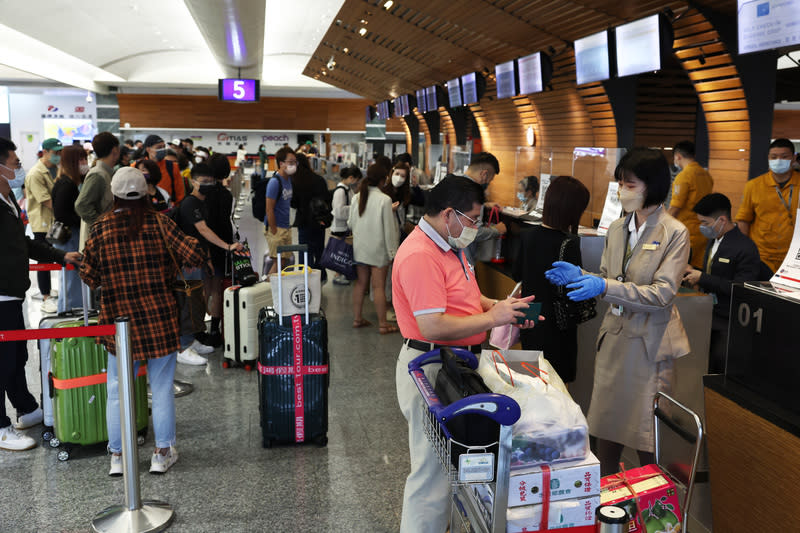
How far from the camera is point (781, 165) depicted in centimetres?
564

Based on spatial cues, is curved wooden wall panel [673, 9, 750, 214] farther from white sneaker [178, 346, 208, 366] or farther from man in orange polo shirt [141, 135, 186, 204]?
man in orange polo shirt [141, 135, 186, 204]

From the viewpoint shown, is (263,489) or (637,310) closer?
(637,310)

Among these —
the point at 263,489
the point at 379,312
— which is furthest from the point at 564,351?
the point at 379,312

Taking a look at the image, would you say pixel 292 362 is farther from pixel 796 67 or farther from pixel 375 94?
pixel 375 94

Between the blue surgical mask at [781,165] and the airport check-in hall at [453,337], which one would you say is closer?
the airport check-in hall at [453,337]

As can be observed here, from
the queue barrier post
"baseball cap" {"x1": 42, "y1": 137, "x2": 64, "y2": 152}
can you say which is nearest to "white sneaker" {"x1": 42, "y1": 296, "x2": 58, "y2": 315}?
"baseball cap" {"x1": 42, "y1": 137, "x2": 64, "y2": 152}

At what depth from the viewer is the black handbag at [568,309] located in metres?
3.37

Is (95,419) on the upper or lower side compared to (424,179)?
lower

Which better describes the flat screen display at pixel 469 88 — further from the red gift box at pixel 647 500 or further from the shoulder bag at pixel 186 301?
the red gift box at pixel 647 500

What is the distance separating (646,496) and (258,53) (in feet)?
62.4

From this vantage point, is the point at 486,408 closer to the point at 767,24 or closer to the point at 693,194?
the point at 767,24

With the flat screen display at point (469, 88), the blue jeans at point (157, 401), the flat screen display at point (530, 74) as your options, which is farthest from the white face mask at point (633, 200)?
the flat screen display at point (469, 88)

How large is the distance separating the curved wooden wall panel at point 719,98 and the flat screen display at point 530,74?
9.38 feet

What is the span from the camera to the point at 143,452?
159 inches
